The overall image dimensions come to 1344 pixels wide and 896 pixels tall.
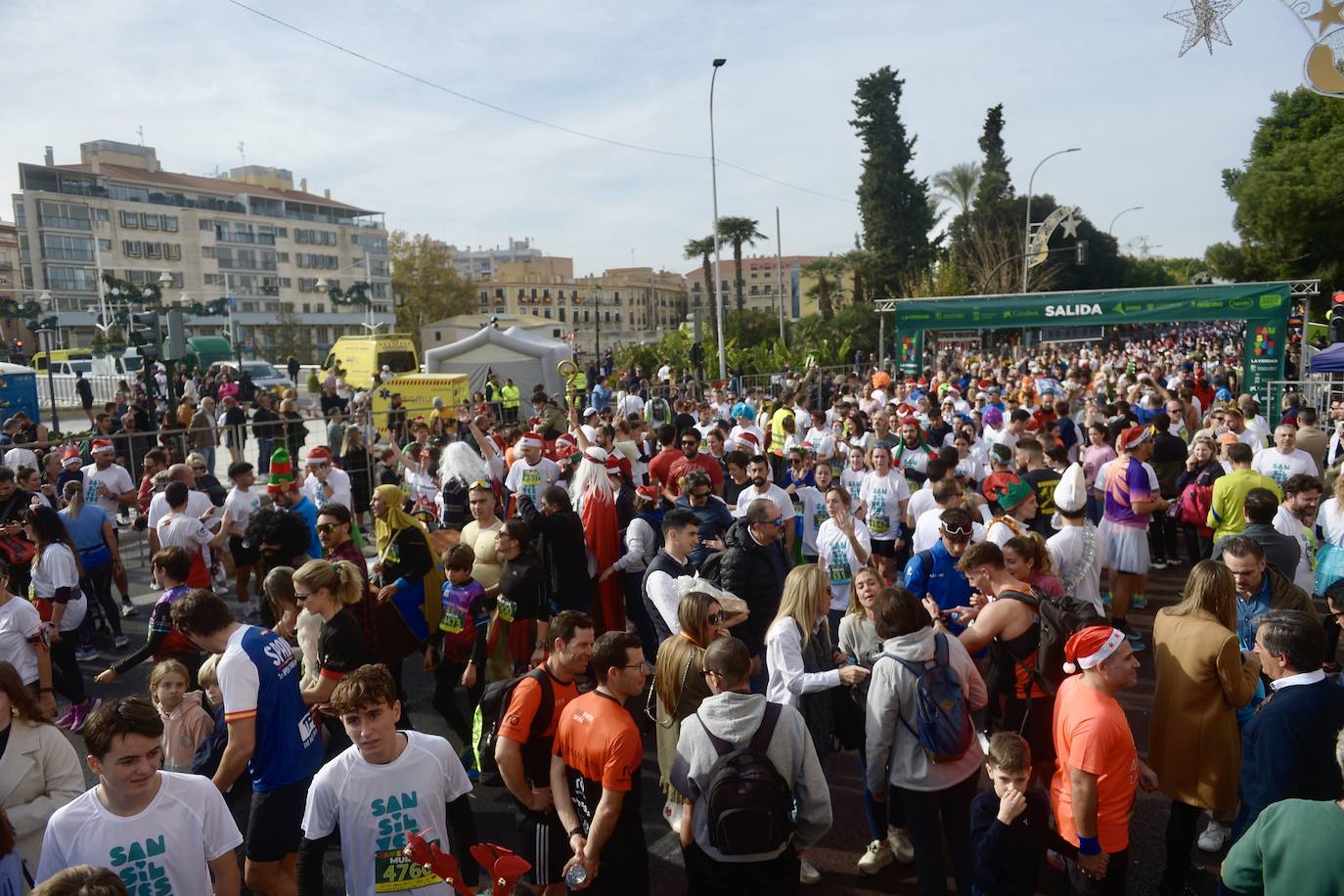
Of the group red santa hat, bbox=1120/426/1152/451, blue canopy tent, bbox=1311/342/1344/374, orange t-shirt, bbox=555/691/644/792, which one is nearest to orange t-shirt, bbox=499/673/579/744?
orange t-shirt, bbox=555/691/644/792

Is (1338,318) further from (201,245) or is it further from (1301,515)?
(201,245)

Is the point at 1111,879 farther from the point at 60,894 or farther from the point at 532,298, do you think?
the point at 532,298

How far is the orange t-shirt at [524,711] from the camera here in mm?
3604

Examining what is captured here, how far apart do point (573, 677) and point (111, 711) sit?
1.66m

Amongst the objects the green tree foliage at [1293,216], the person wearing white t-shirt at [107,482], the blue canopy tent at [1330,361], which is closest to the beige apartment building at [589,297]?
the green tree foliage at [1293,216]

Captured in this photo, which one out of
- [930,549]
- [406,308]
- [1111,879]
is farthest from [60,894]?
[406,308]

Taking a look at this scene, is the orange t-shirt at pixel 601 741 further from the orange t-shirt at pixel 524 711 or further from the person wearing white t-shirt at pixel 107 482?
the person wearing white t-shirt at pixel 107 482

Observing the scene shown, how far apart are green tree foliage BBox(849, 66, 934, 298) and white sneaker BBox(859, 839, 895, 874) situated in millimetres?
51206

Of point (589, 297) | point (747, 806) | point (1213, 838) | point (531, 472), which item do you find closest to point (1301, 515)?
point (1213, 838)

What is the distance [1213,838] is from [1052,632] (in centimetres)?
143

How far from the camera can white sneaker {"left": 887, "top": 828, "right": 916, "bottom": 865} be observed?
4445 mm

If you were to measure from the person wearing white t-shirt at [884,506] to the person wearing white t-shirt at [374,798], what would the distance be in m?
4.99

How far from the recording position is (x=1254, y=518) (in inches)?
213

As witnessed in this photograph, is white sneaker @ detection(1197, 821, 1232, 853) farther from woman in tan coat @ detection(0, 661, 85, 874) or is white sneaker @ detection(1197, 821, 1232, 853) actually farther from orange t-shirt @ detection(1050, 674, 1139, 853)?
woman in tan coat @ detection(0, 661, 85, 874)
